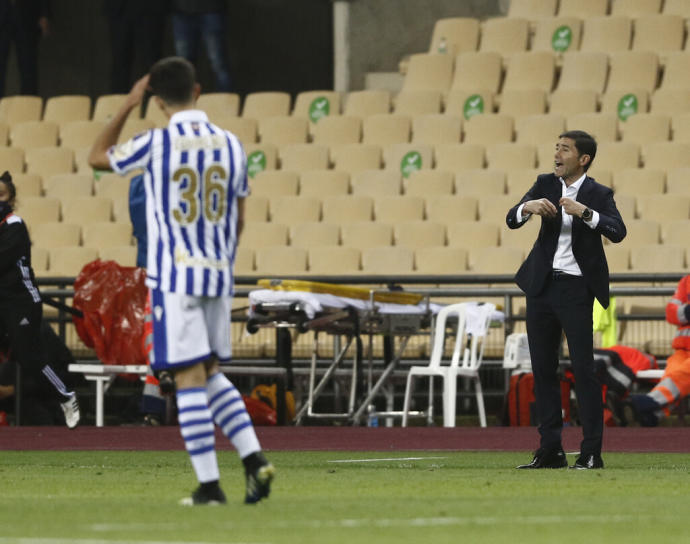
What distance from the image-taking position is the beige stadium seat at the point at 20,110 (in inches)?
725

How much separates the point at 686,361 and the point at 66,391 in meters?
4.49

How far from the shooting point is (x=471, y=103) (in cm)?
1627

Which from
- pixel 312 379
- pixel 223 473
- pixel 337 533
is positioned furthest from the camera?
pixel 312 379

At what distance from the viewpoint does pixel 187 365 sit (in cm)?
524

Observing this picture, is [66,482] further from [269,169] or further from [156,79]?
[269,169]

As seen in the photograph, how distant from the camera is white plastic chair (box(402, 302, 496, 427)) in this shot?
39.2ft

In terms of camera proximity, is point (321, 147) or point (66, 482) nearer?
point (66, 482)

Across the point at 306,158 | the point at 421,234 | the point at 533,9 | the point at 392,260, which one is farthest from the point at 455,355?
the point at 533,9

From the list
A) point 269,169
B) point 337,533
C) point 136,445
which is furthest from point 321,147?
point 337,533

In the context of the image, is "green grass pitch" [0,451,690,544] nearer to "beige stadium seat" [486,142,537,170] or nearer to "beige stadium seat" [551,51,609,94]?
"beige stadium seat" [486,142,537,170]

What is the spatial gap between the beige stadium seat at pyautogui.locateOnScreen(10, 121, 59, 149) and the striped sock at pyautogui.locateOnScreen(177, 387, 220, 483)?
12.9m

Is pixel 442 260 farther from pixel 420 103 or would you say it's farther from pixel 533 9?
pixel 533 9

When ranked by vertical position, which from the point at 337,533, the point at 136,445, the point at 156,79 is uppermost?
the point at 156,79

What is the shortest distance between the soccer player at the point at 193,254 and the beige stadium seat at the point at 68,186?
11.2m
